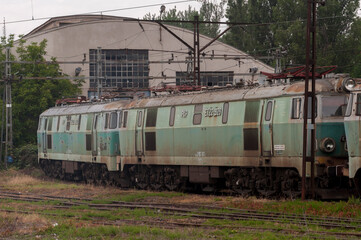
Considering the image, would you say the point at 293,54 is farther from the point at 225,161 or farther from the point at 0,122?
the point at 225,161

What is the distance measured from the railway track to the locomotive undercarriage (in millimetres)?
2734

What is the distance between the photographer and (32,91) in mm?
50469

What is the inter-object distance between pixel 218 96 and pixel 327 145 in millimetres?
5499

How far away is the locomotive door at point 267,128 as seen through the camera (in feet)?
70.8

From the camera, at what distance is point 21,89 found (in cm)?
5075

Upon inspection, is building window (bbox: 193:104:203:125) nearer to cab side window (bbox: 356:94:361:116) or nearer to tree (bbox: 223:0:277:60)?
cab side window (bbox: 356:94:361:116)

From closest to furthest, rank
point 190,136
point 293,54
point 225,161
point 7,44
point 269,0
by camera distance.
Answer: point 225,161 < point 190,136 < point 7,44 < point 293,54 < point 269,0

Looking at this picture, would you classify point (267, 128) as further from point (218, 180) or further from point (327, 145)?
point (218, 180)

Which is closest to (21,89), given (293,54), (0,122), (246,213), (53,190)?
(0,122)

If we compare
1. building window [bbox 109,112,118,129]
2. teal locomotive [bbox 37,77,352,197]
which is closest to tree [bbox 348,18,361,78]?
teal locomotive [bbox 37,77,352,197]

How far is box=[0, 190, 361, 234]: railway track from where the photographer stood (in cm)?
1565

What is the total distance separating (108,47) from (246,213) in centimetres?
3973

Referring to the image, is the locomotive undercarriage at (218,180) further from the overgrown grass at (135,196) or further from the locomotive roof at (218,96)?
the locomotive roof at (218,96)

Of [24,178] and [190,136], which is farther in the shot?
[24,178]
